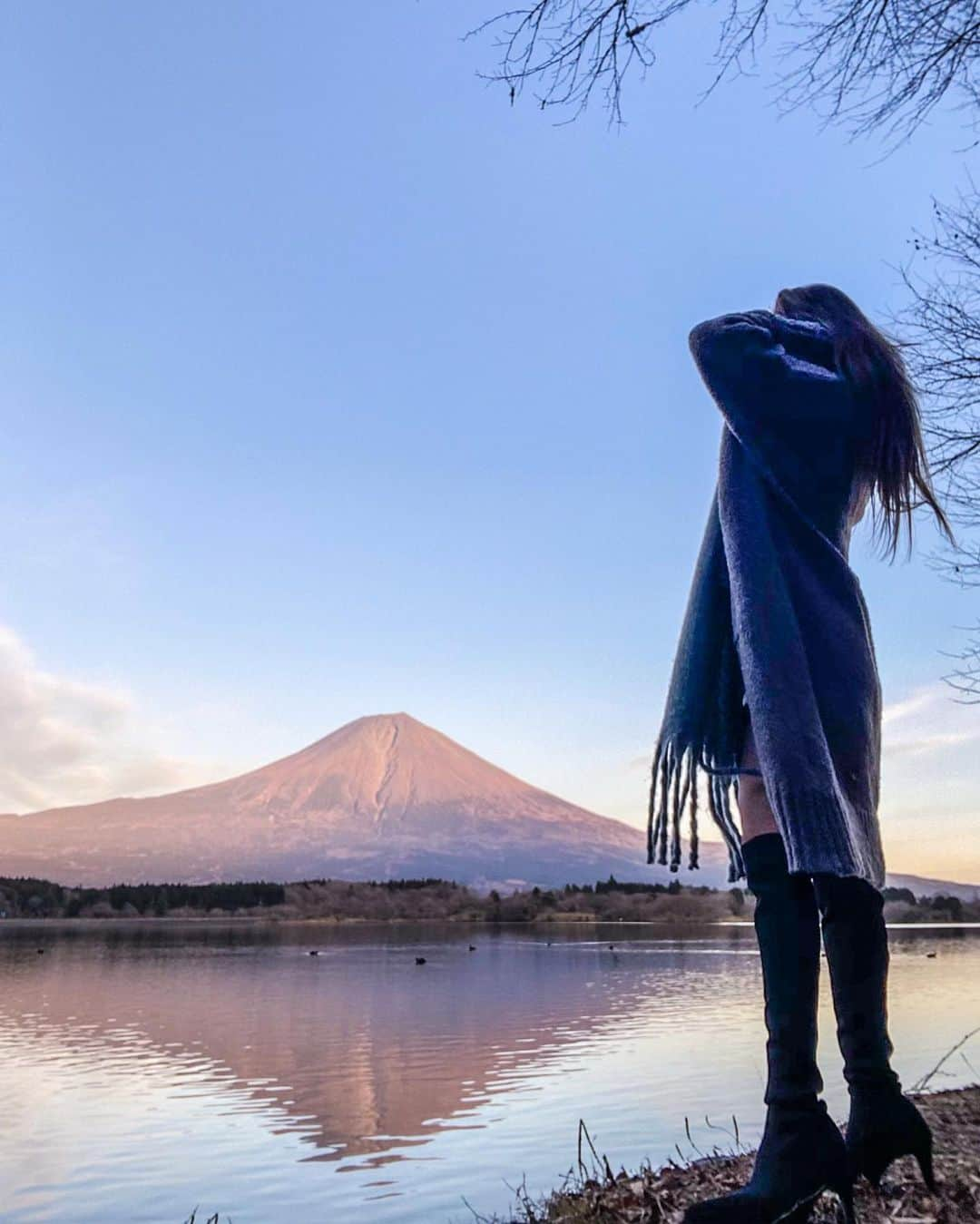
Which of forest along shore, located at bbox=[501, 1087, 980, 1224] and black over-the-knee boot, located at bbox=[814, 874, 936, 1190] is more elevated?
black over-the-knee boot, located at bbox=[814, 874, 936, 1190]

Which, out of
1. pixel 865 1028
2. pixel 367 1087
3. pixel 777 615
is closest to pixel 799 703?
pixel 777 615

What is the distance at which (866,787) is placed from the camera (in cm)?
225

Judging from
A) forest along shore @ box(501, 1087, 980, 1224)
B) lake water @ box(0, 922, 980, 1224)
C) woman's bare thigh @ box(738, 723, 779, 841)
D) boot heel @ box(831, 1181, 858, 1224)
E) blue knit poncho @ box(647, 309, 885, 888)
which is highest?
blue knit poncho @ box(647, 309, 885, 888)

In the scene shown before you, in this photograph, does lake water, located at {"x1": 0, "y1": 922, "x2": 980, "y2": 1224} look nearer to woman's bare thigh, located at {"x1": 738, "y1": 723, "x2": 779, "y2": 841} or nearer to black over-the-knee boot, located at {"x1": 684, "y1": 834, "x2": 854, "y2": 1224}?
black over-the-knee boot, located at {"x1": 684, "y1": 834, "x2": 854, "y2": 1224}

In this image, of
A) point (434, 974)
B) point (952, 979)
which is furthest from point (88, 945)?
point (952, 979)

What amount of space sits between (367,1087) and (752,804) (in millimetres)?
12099

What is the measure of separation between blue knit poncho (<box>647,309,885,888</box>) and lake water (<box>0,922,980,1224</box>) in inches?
132

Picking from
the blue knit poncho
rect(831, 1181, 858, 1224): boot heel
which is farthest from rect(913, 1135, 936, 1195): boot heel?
the blue knit poncho

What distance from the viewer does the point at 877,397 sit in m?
2.47

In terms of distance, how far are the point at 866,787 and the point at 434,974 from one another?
36.5m

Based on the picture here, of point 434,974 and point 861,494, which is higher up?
point 861,494

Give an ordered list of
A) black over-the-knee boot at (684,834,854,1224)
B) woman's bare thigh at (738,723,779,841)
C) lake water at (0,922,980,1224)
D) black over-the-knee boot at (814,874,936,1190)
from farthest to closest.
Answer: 1. lake water at (0,922,980,1224)
2. woman's bare thigh at (738,723,779,841)
3. black over-the-knee boot at (814,874,936,1190)
4. black over-the-knee boot at (684,834,854,1224)

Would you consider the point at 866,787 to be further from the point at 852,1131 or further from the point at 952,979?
the point at 952,979

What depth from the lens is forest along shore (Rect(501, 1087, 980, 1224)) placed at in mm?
2244
